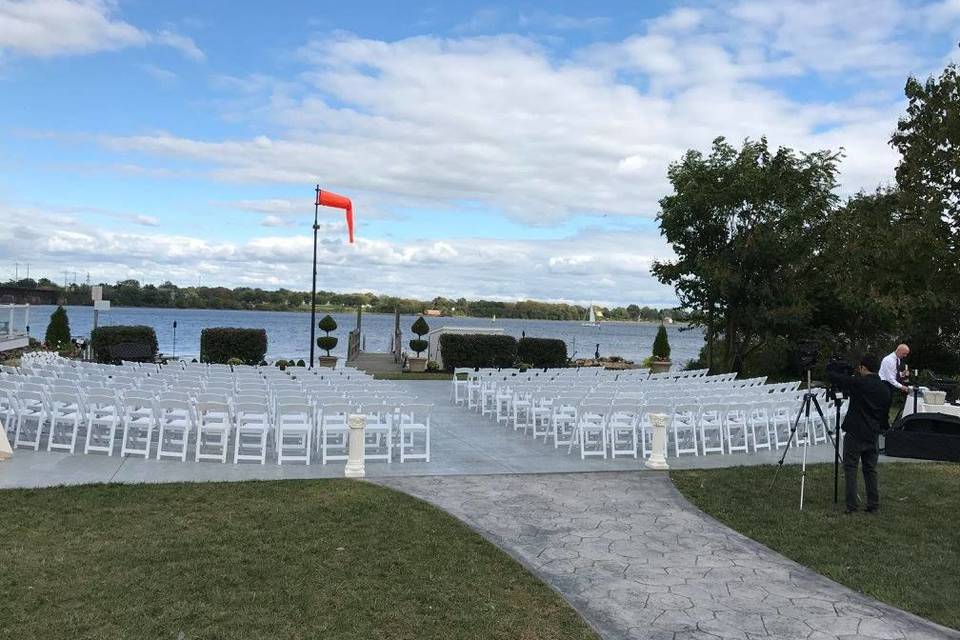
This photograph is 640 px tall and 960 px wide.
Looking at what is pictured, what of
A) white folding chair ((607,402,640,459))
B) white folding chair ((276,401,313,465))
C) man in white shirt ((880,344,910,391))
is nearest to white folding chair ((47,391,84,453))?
white folding chair ((276,401,313,465))

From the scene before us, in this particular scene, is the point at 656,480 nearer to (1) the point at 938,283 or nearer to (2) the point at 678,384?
(2) the point at 678,384

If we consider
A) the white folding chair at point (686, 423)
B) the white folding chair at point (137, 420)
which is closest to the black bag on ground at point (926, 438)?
the white folding chair at point (686, 423)

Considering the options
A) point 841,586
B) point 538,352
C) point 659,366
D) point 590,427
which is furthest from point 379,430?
point 659,366

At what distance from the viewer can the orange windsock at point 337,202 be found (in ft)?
76.6

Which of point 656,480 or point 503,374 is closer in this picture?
point 656,480

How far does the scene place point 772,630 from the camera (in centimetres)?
442

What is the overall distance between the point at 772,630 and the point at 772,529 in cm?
239

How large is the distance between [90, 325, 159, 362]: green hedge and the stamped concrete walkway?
17.7 meters

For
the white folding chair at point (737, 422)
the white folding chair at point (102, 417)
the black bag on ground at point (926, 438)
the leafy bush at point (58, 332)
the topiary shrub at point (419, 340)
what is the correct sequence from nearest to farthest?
the black bag on ground at point (926, 438) < the white folding chair at point (102, 417) < the white folding chair at point (737, 422) < the topiary shrub at point (419, 340) < the leafy bush at point (58, 332)

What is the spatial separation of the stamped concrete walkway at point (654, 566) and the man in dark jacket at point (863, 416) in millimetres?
1493

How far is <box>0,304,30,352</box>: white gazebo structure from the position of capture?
25.4 metres

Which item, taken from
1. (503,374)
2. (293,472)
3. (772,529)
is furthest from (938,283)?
(293,472)

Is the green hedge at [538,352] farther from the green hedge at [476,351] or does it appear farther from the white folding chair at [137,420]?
the white folding chair at [137,420]

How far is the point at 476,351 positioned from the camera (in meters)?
25.6
